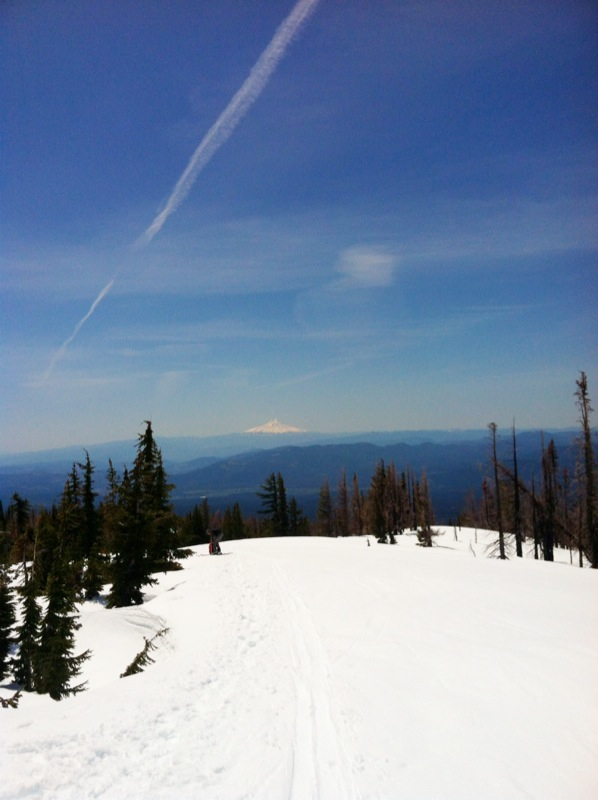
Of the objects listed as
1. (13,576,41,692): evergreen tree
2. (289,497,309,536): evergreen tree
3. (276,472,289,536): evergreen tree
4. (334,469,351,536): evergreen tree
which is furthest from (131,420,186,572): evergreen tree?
(334,469,351,536): evergreen tree

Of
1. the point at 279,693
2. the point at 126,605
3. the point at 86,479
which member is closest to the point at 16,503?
the point at 86,479

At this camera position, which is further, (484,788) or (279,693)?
(279,693)

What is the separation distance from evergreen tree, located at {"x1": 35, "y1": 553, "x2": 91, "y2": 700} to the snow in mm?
730

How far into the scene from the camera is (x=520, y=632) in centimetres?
1197

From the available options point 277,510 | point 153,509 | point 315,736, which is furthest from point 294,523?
point 315,736

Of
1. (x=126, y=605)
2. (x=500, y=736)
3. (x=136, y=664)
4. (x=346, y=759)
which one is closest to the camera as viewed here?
(x=346, y=759)

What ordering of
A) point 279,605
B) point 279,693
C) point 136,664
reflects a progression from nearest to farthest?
point 279,693
point 136,664
point 279,605

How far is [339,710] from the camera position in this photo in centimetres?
777

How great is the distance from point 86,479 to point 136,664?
37409 mm

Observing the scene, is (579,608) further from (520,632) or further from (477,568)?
(477,568)

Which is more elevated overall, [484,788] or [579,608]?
[484,788]

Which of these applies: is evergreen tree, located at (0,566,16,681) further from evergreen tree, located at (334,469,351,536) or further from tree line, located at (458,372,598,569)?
evergreen tree, located at (334,469,351,536)

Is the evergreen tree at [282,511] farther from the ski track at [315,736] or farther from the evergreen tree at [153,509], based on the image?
the ski track at [315,736]

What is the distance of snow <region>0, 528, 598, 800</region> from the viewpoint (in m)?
5.78
